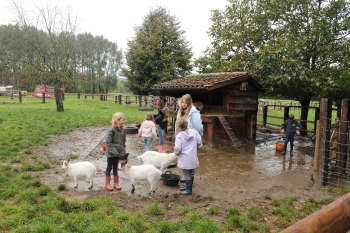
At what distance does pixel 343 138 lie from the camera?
6.51 meters

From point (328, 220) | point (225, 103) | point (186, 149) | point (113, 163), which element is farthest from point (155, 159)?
point (225, 103)

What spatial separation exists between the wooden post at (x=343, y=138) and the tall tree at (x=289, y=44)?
2729mm

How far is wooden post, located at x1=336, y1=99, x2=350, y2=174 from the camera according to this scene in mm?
6242

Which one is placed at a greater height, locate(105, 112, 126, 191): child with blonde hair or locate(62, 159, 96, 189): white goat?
locate(105, 112, 126, 191): child with blonde hair

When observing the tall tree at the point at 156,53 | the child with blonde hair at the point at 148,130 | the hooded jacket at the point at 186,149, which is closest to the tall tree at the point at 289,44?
the child with blonde hair at the point at 148,130

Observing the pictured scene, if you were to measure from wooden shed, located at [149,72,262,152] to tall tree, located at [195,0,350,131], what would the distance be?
111 centimetres

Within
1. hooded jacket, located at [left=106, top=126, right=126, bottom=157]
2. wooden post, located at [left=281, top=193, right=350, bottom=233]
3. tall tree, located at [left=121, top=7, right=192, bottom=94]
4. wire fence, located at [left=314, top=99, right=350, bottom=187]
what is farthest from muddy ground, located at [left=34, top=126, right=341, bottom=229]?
tall tree, located at [left=121, top=7, right=192, bottom=94]

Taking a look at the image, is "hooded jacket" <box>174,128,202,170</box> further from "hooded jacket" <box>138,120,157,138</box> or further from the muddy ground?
"hooded jacket" <box>138,120,157,138</box>

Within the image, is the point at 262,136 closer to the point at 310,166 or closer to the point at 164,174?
the point at 310,166

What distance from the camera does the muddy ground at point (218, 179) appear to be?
16.3ft

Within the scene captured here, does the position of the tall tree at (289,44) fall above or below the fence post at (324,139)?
above

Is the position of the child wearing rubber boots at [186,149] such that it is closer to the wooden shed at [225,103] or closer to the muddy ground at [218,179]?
the muddy ground at [218,179]

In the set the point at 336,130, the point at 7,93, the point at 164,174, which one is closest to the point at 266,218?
the point at 164,174

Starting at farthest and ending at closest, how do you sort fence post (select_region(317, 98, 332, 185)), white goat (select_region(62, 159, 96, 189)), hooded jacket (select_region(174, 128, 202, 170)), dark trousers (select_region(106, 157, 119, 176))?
fence post (select_region(317, 98, 332, 185)), dark trousers (select_region(106, 157, 119, 176)), white goat (select_region(62, 159, 96, 189)), hooded jacket (select_region(174, 128, 202, 170))
